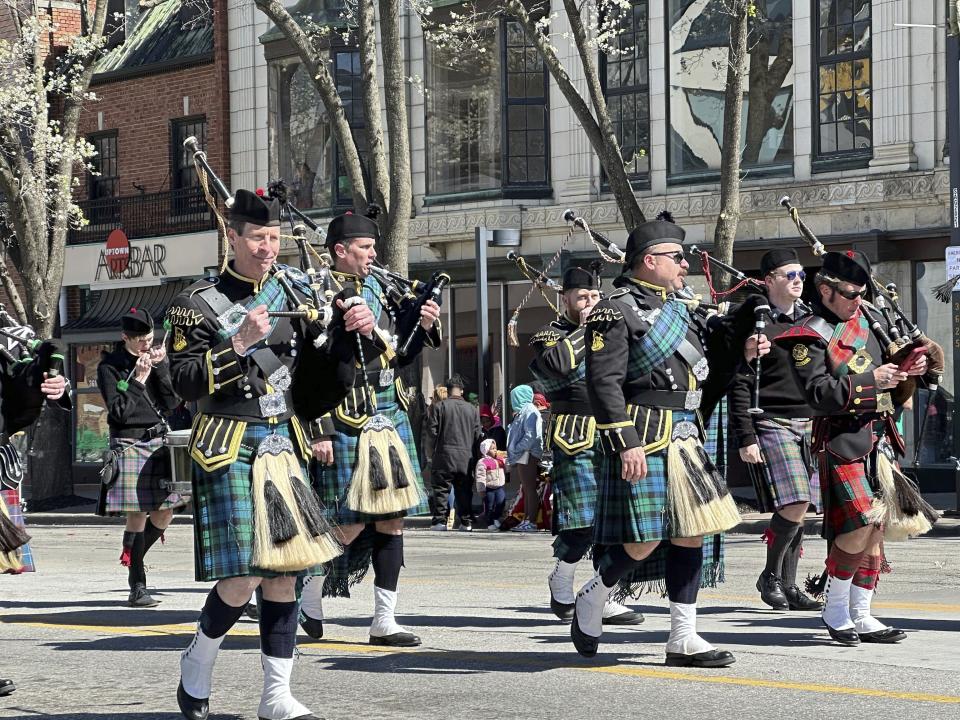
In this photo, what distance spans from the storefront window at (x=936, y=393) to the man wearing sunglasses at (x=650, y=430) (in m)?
15.1

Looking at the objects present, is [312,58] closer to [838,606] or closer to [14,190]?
[14,190]

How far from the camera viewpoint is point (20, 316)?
29281mm

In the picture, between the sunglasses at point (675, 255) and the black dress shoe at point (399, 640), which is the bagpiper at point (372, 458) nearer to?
the black dress shoe at point (399, 640)

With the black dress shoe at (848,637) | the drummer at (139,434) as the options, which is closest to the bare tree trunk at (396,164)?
the drummer at (139,434)

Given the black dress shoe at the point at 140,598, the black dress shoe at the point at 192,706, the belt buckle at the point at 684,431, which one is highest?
the belt buckle at the point at 684,431

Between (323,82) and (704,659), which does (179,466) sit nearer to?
(704,659)

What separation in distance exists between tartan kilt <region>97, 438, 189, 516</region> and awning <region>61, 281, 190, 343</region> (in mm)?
20340

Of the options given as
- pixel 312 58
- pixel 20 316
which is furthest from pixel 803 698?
pixel 20 316

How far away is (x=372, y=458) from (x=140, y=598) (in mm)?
3092

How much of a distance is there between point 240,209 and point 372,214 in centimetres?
299

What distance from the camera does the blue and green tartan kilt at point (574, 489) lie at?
10430mm

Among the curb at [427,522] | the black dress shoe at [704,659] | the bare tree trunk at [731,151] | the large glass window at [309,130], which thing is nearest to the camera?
the black dress shoe at [704,659]

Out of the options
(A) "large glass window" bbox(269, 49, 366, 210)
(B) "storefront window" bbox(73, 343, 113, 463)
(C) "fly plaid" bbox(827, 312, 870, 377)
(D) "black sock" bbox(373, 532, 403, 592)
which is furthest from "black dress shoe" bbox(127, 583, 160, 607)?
(B) "storefront window" bbox(73, 343, 113, 463)

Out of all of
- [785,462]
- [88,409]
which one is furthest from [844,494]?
[88,409]
